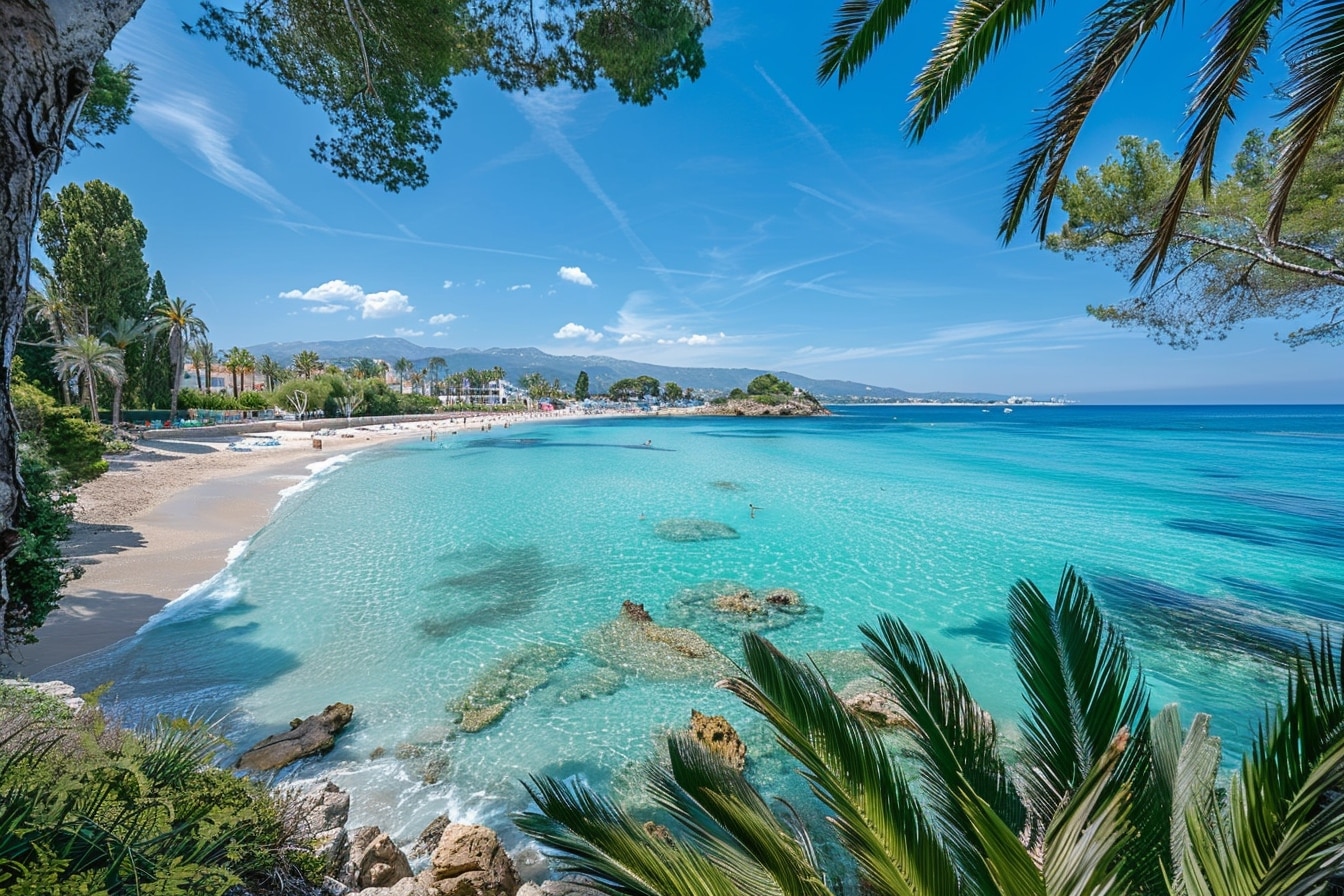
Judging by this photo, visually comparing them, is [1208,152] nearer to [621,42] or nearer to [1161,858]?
[1161,858]

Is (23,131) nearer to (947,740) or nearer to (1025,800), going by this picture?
(947,740)

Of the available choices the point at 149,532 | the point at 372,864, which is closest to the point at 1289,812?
the point at 372,864

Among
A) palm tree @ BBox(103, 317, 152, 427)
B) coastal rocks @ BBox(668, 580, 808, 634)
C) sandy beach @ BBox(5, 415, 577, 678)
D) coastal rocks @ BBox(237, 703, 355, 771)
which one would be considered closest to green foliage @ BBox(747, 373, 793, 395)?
palm tree @ BBox(103, 317, 152, 427)

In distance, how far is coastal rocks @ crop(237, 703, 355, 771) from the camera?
15.4ft

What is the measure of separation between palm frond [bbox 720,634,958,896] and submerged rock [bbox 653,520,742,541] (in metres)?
11.3

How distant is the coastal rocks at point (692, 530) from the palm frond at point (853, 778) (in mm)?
11130

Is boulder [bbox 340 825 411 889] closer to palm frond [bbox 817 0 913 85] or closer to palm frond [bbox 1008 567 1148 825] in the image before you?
palm frond [bbox 1008 567 1148 825]

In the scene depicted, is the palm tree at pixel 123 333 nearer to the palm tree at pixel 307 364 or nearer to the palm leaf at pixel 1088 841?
the palm tree at pixel 307 364

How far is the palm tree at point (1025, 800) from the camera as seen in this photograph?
4.68ft

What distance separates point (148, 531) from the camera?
37.0ft

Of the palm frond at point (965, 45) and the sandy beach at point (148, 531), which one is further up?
the palm frond at point (965, 45)

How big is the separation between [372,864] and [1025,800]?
415 cm

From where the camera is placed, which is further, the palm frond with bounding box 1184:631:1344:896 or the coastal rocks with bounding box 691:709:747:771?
the coastal rocks with bounding box 691:709:747:771

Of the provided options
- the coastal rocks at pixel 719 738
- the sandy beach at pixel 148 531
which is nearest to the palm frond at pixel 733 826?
the coastal rocks at pixel 719 738
